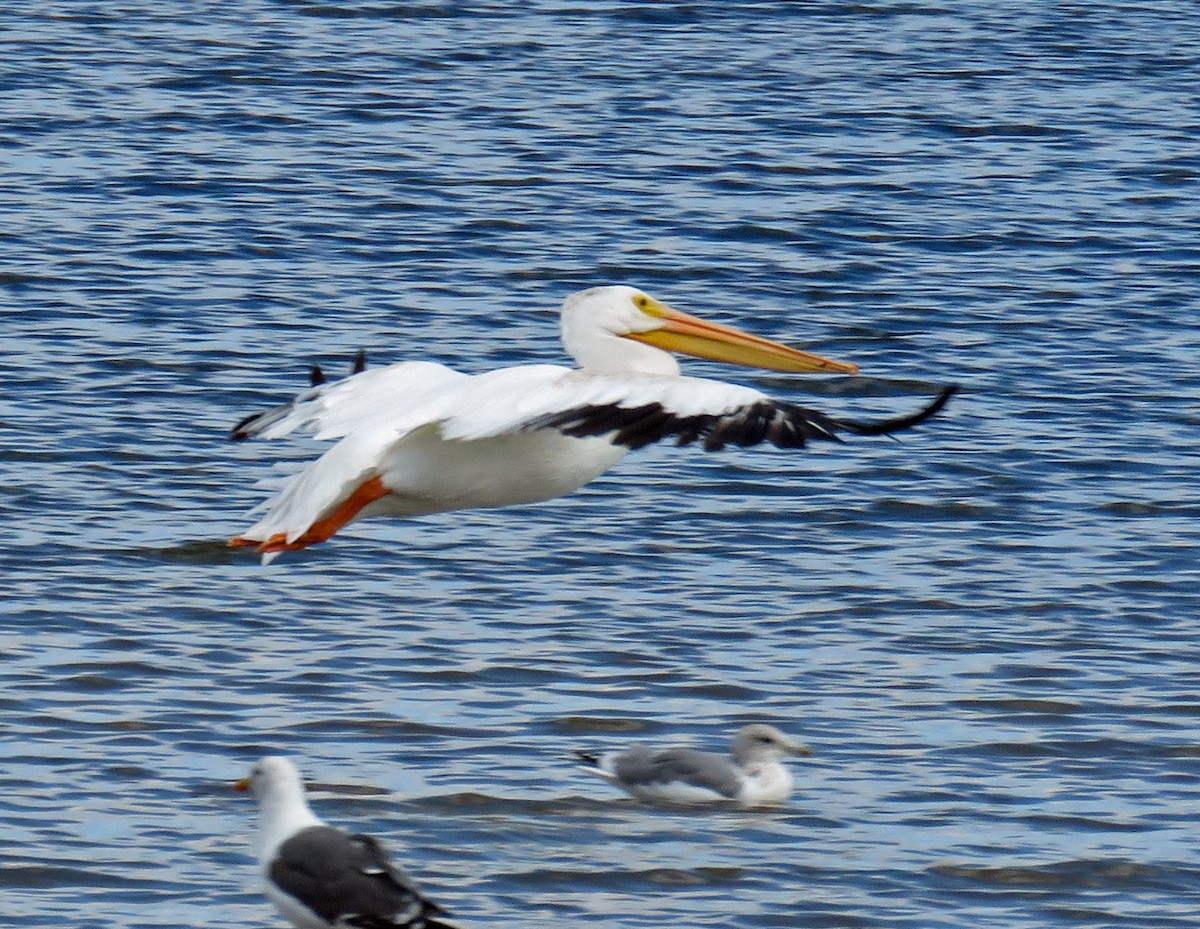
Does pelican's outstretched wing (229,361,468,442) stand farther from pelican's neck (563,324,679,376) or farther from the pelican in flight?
pelican's neck (563,324,679,376)

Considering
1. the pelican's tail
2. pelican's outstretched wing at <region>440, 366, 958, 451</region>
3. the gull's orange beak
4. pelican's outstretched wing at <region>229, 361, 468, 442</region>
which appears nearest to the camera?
pelican's outstretched wing at <region>440, 366, 958, 451</region>

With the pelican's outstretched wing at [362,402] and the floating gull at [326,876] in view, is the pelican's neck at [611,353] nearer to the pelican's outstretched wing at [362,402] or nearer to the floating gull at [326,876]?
the pelican's outstretched wing at [362,402]

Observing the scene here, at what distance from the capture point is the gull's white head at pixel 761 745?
741 centimetres

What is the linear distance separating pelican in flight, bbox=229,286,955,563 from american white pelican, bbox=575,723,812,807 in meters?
0.87

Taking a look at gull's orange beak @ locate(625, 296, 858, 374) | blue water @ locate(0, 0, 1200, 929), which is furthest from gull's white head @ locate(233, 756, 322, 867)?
gull's orange beak @ locate(625, 296, 858, 374)

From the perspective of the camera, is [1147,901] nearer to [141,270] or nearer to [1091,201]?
[141,270]

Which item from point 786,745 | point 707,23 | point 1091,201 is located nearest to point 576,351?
point 786,745

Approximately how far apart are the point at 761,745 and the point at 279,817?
5.44ft

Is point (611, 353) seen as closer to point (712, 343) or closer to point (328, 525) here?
point (712, 343)

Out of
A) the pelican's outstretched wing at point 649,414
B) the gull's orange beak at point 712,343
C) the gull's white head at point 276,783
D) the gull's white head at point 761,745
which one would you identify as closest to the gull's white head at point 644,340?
the gull's orange beak at point 712,343

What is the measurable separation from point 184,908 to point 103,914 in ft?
0.63

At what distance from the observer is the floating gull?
5.89m

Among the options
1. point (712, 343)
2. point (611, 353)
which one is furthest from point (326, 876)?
point (712, 343)

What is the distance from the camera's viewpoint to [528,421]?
716cm
